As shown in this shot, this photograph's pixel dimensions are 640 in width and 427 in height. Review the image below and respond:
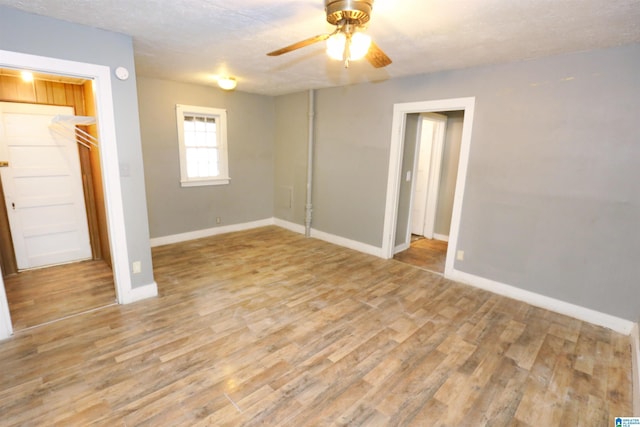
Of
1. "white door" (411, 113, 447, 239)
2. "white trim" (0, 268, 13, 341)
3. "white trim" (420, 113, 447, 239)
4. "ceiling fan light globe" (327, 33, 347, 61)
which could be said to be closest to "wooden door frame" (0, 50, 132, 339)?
"white trim" (0, 268, 13, 341)

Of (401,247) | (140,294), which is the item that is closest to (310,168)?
(401,247)

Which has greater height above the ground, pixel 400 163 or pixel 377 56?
pixel 377 56

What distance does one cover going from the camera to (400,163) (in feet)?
13.8

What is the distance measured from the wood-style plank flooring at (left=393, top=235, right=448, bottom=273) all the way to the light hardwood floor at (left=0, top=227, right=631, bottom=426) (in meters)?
0.74

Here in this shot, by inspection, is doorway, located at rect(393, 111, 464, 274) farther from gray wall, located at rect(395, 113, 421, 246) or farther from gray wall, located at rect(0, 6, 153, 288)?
gray wall, located at rect(0, 6, 153, 288)

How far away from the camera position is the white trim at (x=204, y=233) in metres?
4.73

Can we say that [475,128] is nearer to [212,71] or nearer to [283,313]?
[283,313]

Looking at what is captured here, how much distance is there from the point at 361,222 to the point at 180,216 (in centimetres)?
291

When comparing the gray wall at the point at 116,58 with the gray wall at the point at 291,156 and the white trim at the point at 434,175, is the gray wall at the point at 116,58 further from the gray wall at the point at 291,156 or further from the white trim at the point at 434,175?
the white trim at the point at 434,175

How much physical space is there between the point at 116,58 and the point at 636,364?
4.77 m

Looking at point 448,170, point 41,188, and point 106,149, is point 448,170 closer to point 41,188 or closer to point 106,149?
point 106,149

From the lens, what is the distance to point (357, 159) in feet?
15.1

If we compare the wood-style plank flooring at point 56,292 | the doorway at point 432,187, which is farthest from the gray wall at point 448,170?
the wood-style plank flooring at point 56,292

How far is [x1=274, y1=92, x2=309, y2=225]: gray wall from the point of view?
5316 mm
